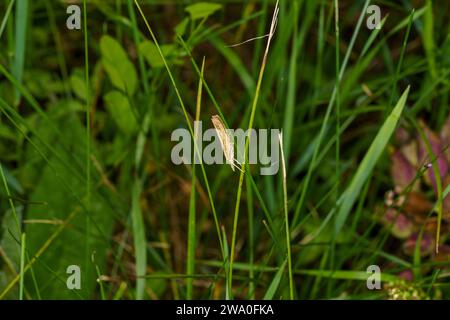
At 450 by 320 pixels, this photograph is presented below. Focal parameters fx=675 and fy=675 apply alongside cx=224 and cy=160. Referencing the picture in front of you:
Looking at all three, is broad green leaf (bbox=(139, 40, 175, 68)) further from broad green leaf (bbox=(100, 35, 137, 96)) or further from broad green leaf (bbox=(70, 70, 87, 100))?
broad green leaf (bbox=(70, 70, 87, 100))

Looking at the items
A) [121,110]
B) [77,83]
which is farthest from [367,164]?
[77,83]

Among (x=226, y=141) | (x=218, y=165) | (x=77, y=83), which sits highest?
(x=77, y=83)

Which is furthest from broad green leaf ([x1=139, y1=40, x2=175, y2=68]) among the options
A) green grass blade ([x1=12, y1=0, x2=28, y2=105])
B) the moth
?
the moth

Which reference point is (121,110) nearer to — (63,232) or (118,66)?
(118,66)

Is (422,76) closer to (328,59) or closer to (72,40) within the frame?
(328,59)

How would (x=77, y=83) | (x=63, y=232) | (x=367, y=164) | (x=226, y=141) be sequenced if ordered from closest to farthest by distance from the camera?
(x=226, y=141)
(x=367, y=164)
(x=63, y=232)
(x=77, y=83)
